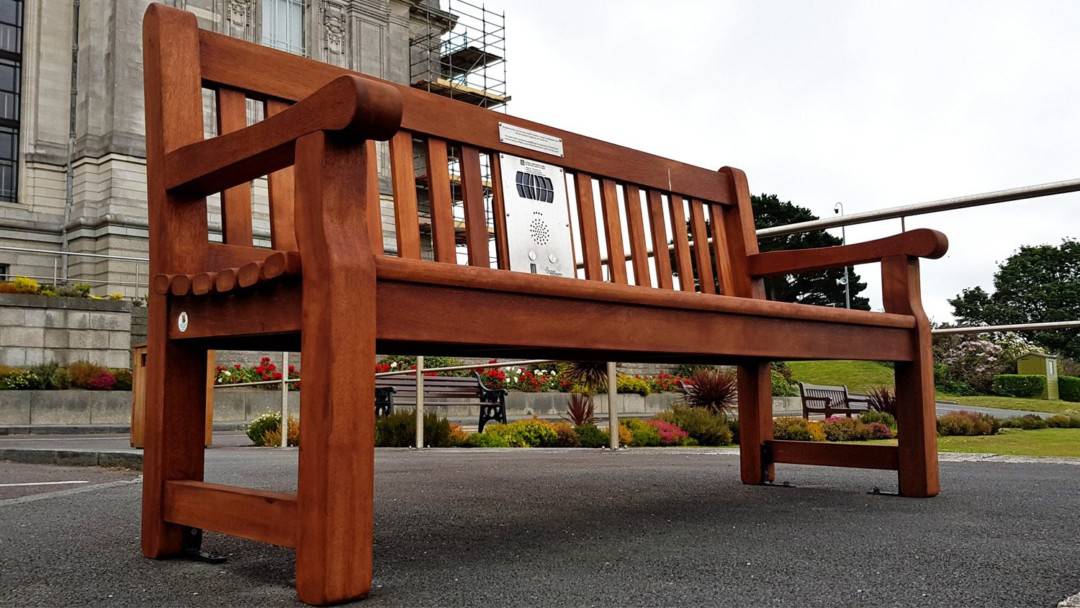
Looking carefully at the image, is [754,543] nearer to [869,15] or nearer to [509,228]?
[509,228]

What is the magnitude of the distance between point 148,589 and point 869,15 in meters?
5.00

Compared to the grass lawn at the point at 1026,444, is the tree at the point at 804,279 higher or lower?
higher

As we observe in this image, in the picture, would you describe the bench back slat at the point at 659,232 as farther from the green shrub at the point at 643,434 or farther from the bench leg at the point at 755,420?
the green shrub at the point at 643,434

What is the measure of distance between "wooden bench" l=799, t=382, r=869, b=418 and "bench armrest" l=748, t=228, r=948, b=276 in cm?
1004

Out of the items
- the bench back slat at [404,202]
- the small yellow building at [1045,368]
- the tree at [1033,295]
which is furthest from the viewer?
the small yellow building at [1045,368]

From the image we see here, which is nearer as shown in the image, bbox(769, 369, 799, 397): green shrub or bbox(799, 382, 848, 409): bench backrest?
bbox(799, 382, 848, 409): bench backrest

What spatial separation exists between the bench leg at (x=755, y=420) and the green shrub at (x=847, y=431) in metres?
5.60

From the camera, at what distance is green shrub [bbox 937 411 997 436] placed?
24.1ft

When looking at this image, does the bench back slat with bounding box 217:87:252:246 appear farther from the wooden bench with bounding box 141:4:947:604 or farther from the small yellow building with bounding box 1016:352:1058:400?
the small yellow building with bounding box 1016:352:1058:400

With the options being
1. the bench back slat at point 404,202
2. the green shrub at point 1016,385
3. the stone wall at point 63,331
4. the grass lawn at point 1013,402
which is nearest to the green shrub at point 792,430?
the grass lawn at point 1013,402

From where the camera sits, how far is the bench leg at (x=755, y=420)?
3279 mm

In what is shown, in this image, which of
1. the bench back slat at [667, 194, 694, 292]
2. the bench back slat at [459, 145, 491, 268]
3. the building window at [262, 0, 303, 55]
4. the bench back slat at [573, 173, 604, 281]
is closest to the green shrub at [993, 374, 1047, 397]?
the bench back slat at [667, 194, 694, 292]

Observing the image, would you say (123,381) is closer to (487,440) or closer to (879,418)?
(487,440)

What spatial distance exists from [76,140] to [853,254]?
85.2 feet
